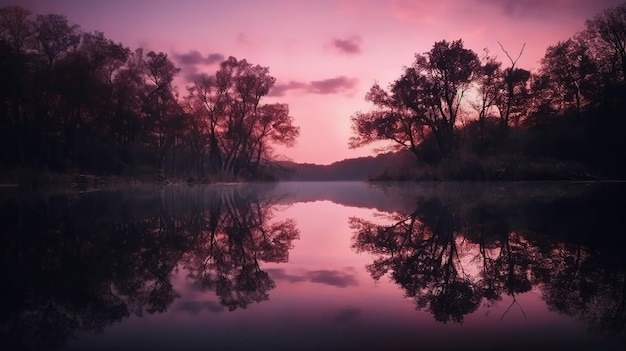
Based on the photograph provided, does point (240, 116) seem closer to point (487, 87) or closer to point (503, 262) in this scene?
point (487, 87)

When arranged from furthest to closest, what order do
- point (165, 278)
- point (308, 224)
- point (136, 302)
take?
point (308, 224) < point (165, 278) < point (136, 302)

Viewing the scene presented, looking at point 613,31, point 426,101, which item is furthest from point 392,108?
point 613,31

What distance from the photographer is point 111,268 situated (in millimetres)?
4711

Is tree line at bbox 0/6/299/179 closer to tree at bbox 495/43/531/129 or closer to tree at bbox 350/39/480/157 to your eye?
tree at bbox 350/39/480/157

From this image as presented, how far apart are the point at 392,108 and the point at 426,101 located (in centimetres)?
391

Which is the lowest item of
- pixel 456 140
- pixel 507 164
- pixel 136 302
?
pixel 136 302

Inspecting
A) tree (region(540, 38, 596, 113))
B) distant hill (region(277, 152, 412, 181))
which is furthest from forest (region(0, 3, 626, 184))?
distant hill (region(277, 152, 412, 181))

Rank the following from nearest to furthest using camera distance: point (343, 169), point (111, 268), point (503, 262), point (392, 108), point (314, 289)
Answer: point (314, 289), point (111, 268), point (503, 262), point (392, 108), point (343, 169)

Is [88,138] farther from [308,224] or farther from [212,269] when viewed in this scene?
[212,269]

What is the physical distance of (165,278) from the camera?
441 cm

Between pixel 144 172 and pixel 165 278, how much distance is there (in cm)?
3853

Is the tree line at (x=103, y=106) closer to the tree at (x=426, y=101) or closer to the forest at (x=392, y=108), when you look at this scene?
the forest at (x=392, y=108)

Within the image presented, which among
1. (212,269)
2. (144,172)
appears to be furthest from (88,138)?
(212,269)

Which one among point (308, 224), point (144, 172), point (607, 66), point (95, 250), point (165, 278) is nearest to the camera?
point (165, 278)
